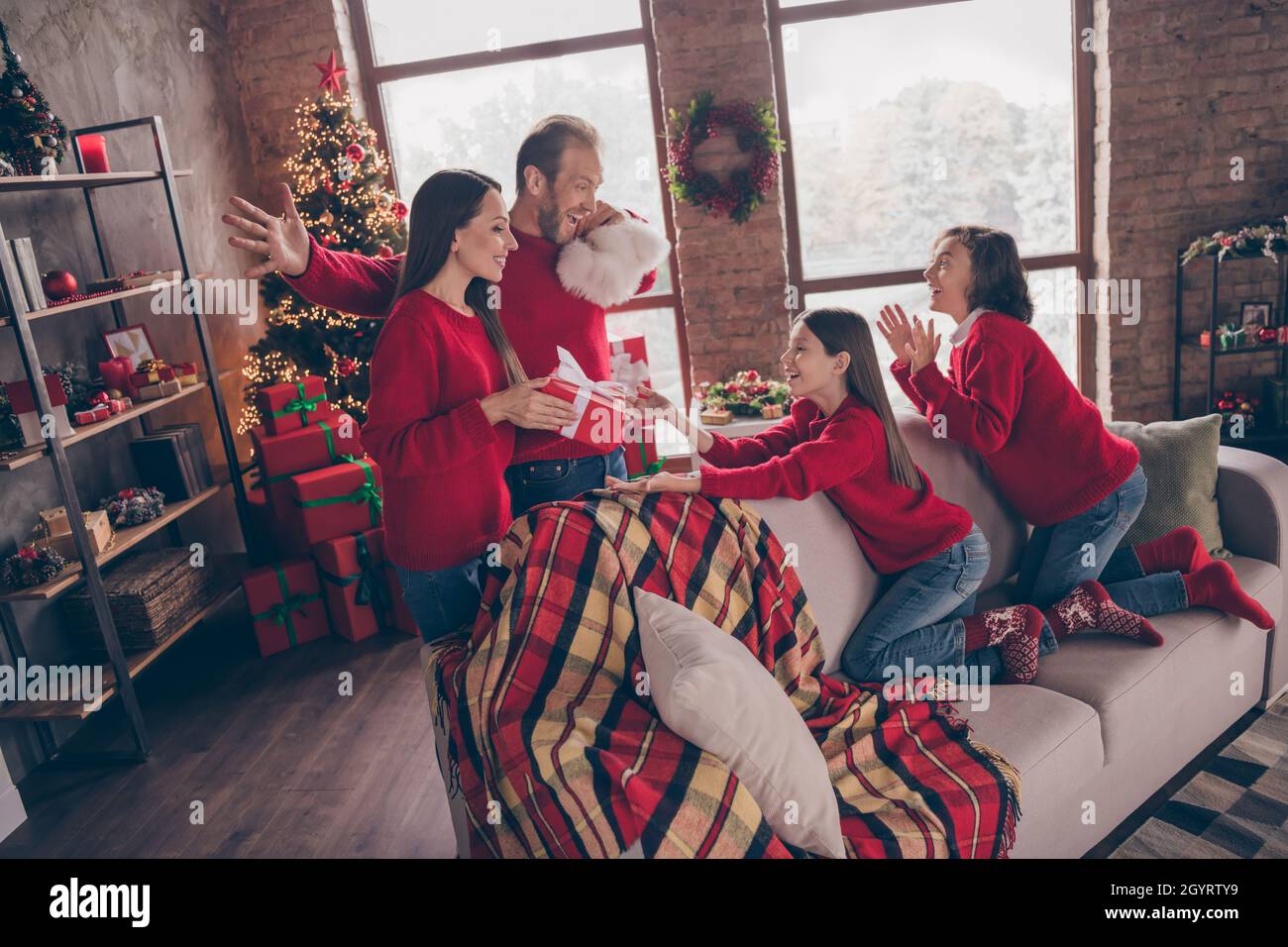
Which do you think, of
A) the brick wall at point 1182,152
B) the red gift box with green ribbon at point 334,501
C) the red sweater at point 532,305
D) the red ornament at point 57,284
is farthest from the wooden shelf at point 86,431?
the brick wall at point 1182,152

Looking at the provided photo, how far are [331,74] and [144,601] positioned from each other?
9.23 ft

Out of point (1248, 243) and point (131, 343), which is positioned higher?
point (131, 343)

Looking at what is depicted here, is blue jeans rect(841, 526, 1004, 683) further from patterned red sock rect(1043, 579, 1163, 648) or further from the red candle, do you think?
the red candle

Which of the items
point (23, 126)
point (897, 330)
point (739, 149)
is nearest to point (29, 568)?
point (23, 126)

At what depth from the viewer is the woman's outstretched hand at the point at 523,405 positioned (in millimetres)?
1870

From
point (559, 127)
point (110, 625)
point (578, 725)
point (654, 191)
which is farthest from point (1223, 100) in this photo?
point (110, 625)

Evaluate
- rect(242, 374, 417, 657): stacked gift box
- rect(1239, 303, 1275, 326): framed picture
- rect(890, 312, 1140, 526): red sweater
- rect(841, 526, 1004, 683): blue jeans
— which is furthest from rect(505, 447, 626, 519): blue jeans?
rect(1239, 303, 1275, 326): framed picture

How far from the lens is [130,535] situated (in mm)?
3240

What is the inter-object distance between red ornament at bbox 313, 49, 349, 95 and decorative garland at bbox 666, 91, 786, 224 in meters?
1.67

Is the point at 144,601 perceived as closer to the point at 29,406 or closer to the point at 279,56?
the point at 29,406

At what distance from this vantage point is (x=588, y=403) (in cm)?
199

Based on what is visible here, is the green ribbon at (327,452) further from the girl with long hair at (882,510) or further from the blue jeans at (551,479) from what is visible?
the girl with long hair at (882,510)

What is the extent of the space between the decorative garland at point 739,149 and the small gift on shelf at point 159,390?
2.49 metres

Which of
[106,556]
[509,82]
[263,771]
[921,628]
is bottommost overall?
[263,771]
